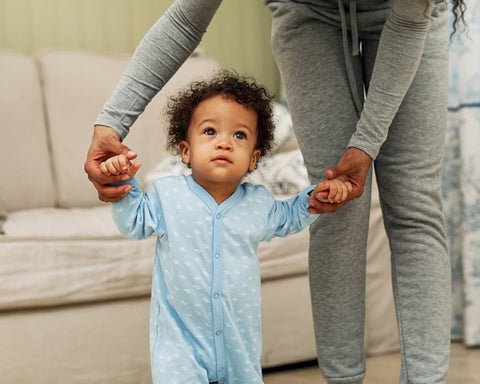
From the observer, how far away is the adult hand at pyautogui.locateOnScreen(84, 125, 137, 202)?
101cm

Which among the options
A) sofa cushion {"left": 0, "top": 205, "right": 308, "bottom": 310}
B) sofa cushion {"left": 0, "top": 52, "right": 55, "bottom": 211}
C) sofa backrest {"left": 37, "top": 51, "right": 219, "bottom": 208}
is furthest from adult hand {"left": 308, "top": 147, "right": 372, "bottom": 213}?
sofa cushion {"left": 0, "top": 52, "right": 55, "bottom": 211}

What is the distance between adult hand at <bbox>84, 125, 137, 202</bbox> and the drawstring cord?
44 cm

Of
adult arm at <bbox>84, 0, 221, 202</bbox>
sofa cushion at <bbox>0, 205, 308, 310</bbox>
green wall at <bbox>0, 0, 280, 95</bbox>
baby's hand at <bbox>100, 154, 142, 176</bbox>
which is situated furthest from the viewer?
green wall at <bbox>0, 0, 280, 95</bbox>

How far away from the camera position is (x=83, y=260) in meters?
1.59

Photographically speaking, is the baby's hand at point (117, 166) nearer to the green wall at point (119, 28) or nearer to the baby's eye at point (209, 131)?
the baby's eye at point (209, 131)

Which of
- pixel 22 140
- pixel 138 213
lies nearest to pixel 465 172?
pixel 138 213

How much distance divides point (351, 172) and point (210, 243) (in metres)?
0.27

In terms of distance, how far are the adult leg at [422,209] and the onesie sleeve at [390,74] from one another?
79 millimetres

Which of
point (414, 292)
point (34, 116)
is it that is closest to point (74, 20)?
point (34, 116)

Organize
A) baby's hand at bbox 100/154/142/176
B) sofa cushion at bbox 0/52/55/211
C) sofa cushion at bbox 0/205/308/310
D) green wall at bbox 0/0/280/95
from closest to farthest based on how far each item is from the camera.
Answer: baby's hand at bbox 100/154/142/176, sofa cushion at bbox 0/205/308/310, sofa cushion at bbox 0/52/55/211, green wall at bbox 0/0/280/95

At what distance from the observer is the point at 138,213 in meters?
1.06

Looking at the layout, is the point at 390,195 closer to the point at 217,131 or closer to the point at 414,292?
the point at 414,292

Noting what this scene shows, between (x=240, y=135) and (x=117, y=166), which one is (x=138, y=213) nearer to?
(x=117, y=166)

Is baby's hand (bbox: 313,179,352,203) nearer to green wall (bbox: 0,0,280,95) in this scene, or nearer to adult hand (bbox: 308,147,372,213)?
adult hand (bbox: 308,147,372,213)
